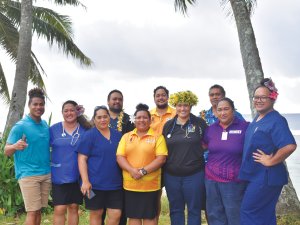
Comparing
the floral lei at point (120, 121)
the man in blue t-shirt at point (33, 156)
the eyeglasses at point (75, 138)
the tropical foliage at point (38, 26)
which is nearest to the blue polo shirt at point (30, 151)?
the man in blue t-shirt at point (33, 156)

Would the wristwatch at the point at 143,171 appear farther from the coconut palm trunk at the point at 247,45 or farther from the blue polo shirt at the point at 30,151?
the coconut palm trunk at the point at 247,45

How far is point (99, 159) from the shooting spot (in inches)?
223

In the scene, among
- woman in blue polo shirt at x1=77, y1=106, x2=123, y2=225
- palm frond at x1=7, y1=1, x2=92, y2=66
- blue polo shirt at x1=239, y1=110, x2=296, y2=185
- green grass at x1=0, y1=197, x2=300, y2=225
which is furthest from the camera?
palm frond at x1=7, y1=1, x2=92, y2=66

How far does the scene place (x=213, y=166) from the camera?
5.52 m

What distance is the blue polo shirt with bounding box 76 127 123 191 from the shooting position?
18.5 feet

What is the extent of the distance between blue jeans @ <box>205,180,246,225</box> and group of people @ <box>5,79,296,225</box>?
0.04ft

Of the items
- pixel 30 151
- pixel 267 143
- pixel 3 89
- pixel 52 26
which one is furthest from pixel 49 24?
pixel 267 143

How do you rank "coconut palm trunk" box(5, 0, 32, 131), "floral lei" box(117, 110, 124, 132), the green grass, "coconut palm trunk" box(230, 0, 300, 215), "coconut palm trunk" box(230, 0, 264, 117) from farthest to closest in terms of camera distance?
"coconut palm trunk" box(5, 0, 32, 131) < "coconut palm trunk" box(230, 0, 264, 117) < "coconut palm trunk" box(230, 0, 300, 215) < the green grass < "floral lei" box(117, 110, 124, 132)

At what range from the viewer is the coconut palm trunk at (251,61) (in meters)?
7.73

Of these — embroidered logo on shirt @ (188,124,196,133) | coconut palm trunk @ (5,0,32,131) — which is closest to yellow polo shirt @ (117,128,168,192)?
embroidered logo on shirt @ (188,124,196,133)

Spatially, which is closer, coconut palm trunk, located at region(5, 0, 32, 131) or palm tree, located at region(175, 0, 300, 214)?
palm tree, located at region(175, 0, 300, 214)

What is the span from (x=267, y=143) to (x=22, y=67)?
8.43 metres

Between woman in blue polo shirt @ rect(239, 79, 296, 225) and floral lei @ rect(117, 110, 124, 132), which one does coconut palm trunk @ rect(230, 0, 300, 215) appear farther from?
woman in blue polo shirt @ rect(239, 79, 296, 225)

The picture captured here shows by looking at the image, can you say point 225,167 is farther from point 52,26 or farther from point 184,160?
point 52,26
